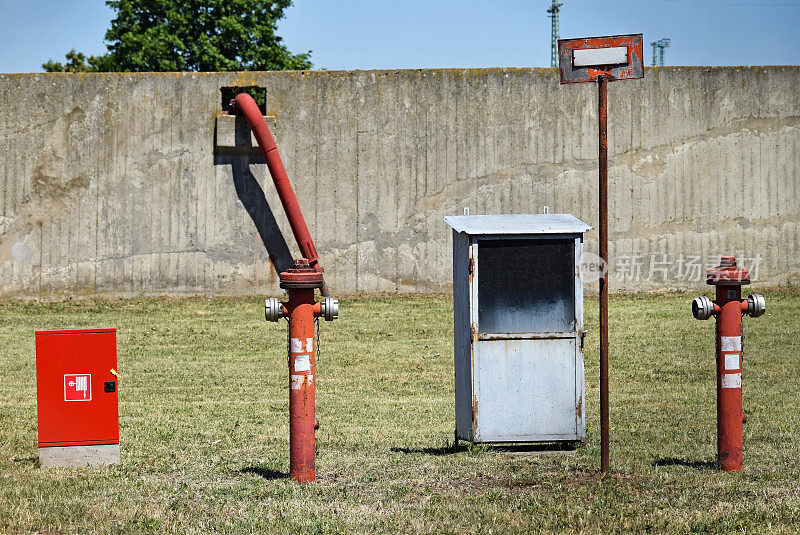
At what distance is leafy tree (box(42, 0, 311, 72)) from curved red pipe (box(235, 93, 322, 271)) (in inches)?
683

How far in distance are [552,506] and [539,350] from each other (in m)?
1.96

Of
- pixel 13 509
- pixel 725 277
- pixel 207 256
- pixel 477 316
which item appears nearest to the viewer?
pixel 13 509

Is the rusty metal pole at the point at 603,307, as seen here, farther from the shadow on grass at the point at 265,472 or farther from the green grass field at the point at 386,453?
the shadow on grass at the point at 265,472

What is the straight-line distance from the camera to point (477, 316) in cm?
753

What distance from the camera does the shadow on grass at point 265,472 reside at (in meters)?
6.73

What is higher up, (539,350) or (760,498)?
(539,350)

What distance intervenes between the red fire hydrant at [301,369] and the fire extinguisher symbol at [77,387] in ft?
5.10

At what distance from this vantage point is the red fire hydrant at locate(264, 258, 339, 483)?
6469 millimetres

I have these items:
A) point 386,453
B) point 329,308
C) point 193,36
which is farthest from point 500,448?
point 193,36

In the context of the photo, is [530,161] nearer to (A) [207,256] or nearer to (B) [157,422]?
(A) [207,256]

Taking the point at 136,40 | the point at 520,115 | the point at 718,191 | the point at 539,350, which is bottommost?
the point at 539,350

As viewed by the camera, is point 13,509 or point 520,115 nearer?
point 13,509

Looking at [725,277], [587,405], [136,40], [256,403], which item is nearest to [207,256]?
[256,403]

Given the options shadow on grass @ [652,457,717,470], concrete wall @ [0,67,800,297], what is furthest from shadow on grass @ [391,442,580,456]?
concrete wall @ [0,67,800,297]
